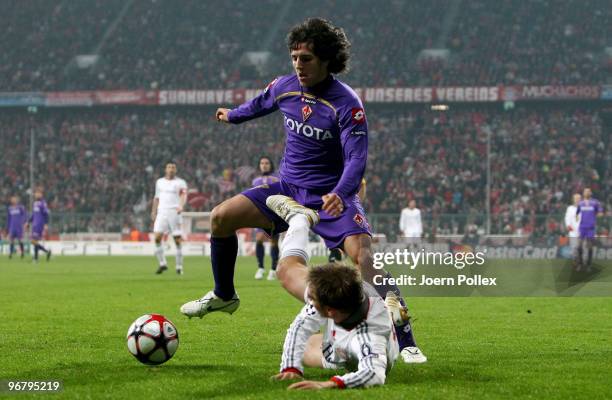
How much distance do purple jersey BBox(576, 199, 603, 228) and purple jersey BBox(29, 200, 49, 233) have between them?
621 inches

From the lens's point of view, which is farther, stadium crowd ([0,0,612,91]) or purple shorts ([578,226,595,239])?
stadium crowd ([0,0,612,91])

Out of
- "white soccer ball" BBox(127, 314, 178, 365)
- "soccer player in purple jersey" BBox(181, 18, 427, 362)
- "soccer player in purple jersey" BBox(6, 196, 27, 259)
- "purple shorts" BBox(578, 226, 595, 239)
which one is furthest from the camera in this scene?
"soccer player in purple jersey" BBox(6, 196, 27, 259)

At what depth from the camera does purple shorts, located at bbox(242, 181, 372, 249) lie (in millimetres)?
6930

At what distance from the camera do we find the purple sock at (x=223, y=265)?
7.39 m

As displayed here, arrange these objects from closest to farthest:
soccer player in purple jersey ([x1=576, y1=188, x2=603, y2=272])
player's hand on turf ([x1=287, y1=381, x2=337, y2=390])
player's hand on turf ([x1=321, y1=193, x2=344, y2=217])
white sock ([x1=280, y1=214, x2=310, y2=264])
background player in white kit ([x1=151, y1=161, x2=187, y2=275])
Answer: player's hand on turf ([x1=287, y1=381, x2=337, y2=390]) → white sock ([x1=280, y1=214, x2=310, y2=264]) → player's hand on turf ([x1=321, y1=193, x2=344, y2=217]) → background player in white kit ([x1=151, y1=161, x2=187, y2=275]) → soccer player in purple jersey ([x1=576, y1=188, x2=603, y2=272])

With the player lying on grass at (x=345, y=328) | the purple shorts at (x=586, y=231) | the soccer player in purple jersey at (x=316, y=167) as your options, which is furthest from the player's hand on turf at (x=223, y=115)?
the purple shorts at (x=586, y=231)

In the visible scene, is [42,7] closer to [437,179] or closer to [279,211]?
[437,179]

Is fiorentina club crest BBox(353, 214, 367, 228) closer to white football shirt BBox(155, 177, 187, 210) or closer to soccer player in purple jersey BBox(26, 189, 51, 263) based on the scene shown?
white football shirt BBox(155, 177, 187, 210)

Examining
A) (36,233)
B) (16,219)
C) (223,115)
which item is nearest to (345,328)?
(223,115)

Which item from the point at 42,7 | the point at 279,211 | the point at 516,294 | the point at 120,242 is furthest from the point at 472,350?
the point at 42,7

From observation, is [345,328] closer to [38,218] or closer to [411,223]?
[411,223]

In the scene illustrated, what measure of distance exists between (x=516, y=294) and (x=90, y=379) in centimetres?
1117

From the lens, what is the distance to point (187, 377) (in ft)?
19.9

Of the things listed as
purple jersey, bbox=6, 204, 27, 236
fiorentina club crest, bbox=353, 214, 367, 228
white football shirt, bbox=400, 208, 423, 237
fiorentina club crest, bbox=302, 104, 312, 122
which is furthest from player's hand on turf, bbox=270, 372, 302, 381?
purple jersey, bbox=6, 204, 27, 236
